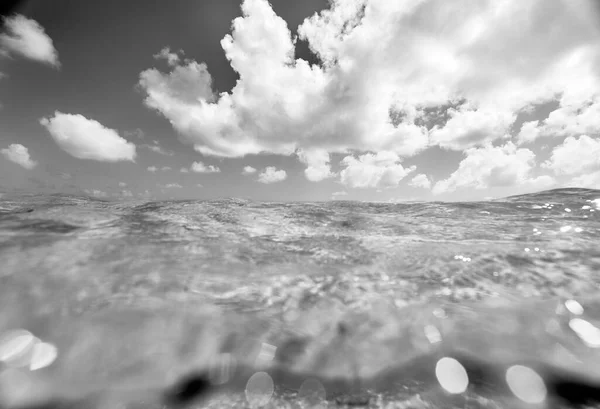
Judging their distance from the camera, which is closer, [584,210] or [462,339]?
[462,339]

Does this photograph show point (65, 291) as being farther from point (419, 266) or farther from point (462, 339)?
point (419, 266)

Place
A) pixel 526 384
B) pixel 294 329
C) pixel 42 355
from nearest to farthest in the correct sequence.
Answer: pixel 526 384
pixel 42 355
pixel 294 329

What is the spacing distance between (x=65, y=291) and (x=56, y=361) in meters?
0.88

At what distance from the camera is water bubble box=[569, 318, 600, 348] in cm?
142

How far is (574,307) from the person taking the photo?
70.4 inches

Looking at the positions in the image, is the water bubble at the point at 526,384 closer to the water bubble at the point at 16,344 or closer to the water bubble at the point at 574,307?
the water bubble at the point at 574,307

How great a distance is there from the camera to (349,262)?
10.2ft

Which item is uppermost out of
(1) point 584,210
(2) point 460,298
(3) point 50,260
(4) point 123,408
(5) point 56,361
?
(1) point 584,210

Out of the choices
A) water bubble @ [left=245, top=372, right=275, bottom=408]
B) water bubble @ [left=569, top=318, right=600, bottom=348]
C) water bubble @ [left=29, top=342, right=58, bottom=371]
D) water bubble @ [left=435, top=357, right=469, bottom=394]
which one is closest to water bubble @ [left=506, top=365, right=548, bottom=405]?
water bubble @ [left=435, top=357, right=469, bottom=394]

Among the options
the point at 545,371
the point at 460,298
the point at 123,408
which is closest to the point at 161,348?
the point at 123,408

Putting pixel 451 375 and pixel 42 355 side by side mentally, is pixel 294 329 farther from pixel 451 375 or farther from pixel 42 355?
pixel 42 355

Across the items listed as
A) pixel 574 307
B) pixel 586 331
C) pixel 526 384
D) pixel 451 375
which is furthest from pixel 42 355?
Result: pixel 574 307

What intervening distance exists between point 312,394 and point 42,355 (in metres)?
1.56

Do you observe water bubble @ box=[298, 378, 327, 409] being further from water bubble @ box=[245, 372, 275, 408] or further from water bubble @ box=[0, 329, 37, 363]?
water bubble @ box=[0, 329, 37, 363]
